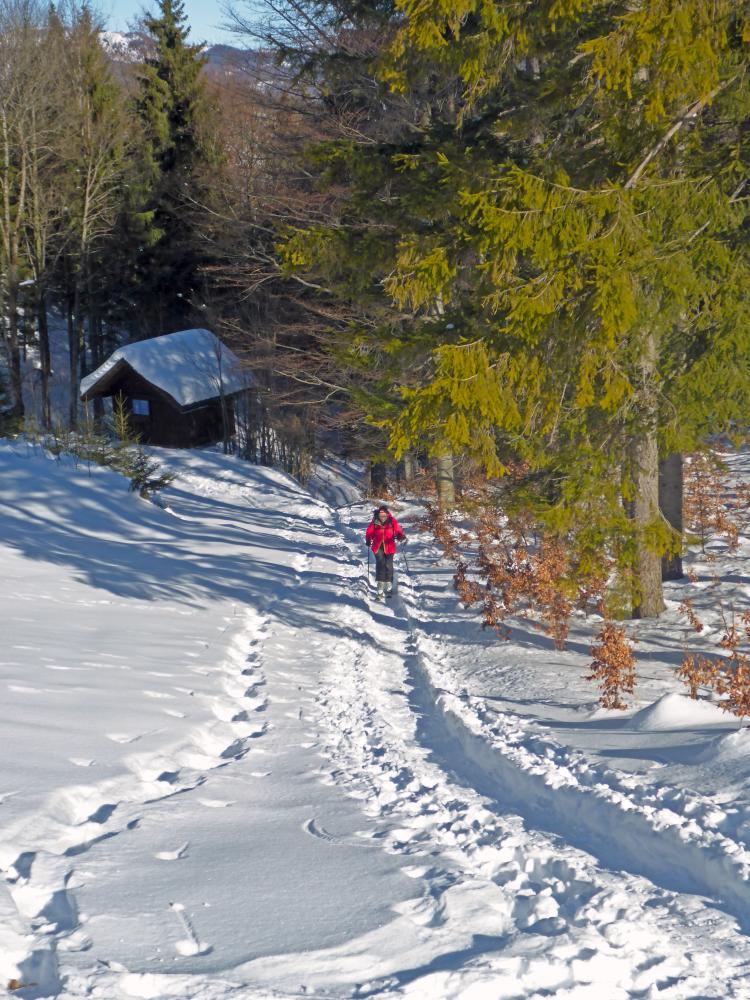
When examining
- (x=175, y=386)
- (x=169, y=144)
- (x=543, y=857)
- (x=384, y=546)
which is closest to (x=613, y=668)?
(x=543, y=857)

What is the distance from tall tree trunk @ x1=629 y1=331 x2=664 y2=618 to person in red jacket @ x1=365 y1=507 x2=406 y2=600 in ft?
13.8

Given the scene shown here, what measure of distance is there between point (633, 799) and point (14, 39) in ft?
122

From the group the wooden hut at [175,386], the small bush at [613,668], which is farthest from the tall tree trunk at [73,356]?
the small bush at [613,668]

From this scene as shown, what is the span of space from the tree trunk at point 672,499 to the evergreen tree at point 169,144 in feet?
95.9

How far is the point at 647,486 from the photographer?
33.6 ft

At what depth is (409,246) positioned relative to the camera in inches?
355

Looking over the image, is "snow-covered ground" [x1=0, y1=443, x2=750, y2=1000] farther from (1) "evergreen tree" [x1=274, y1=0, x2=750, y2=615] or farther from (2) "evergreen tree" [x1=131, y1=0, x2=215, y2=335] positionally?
(2) "evergreen tree" [x1=131, y1=0, x2=215, y2=335]

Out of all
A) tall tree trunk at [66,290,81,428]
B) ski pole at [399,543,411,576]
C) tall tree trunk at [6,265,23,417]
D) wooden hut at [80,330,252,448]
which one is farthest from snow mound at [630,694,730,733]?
tall tree trunk at [66,290,81,428]

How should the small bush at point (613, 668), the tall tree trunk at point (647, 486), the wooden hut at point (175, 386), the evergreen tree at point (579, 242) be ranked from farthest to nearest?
1. the wooden hut at point (175, 386)
2. the tall tree trunk at point (647, 486)
3. the small bush at point (613, 668)
4. the evergreen tree at point (579, 242)

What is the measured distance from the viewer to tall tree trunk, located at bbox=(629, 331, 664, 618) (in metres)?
9.05

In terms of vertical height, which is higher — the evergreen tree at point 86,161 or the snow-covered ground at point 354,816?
the evergreen tree at point 86,161

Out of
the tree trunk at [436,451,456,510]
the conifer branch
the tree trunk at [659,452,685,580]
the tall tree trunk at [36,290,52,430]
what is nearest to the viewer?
the conifer branch

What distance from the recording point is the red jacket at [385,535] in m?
14.1

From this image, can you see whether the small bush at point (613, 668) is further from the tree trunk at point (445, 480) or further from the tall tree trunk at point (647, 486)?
the tree trunk at point (445, 480)
